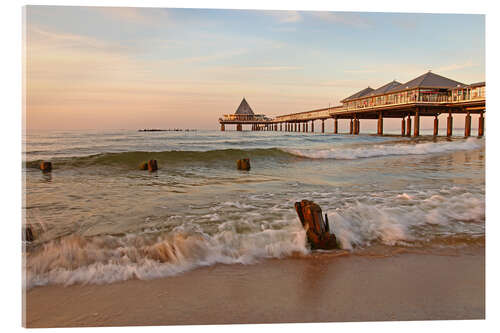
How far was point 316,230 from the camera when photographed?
2814mm

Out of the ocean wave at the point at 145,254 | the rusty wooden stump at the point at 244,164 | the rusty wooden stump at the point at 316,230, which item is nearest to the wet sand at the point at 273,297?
the ocean wave at the point at 145,254

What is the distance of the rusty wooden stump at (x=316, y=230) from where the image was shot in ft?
9.12

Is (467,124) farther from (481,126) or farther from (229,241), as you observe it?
(229,241)

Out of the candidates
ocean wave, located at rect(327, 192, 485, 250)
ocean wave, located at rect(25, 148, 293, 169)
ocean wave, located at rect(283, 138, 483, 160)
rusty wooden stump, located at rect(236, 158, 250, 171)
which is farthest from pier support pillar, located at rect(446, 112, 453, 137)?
ocean wave, located at rect(327, 192, 485, 250)

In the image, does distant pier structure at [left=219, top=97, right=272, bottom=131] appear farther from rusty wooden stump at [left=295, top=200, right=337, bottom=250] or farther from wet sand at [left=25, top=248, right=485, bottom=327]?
wet sand at [left=25, top=248, right=485, bottom=327]

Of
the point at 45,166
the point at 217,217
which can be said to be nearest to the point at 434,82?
the point at 217,217

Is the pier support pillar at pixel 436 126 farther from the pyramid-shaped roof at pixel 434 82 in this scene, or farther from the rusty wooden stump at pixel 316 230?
the rusty wooden stump at pixel 316 230

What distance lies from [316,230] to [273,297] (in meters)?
0.96

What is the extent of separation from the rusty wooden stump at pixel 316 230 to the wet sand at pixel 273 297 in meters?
0.32

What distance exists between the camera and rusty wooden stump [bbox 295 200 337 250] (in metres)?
2.78

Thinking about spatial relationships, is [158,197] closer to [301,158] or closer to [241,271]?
[241,271]
